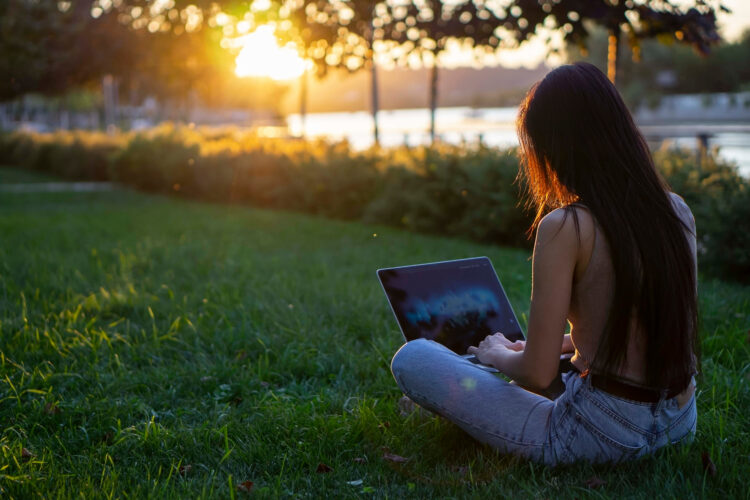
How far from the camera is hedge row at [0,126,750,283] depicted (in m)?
6.78

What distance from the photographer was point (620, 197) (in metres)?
2.29

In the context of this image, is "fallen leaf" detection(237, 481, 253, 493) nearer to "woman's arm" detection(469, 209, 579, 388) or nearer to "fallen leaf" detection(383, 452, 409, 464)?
"fallen leaf" detection(383, 452, 409, 464)

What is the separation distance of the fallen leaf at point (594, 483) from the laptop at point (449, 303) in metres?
0.60

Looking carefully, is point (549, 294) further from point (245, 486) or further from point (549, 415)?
point (245, 486)

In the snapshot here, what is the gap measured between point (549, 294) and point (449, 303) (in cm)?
83

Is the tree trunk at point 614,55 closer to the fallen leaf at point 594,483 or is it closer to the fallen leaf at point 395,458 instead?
the fallen leaf at point 395,458

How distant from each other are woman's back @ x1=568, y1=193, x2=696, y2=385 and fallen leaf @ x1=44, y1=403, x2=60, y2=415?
8.34 feet

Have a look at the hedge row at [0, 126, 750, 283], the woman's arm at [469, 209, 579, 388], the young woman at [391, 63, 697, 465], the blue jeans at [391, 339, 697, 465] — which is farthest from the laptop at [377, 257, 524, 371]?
the hedge row at [0, 126, 750, 283]

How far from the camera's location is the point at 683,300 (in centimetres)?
237

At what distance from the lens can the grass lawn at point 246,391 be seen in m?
2.84

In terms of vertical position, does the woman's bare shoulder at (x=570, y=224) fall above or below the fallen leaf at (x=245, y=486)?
above

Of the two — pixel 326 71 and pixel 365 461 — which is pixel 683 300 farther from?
pixel 326 71

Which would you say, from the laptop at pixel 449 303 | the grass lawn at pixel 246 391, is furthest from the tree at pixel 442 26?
the laptop at pixel 449 303

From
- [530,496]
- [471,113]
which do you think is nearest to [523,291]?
[530,496]
